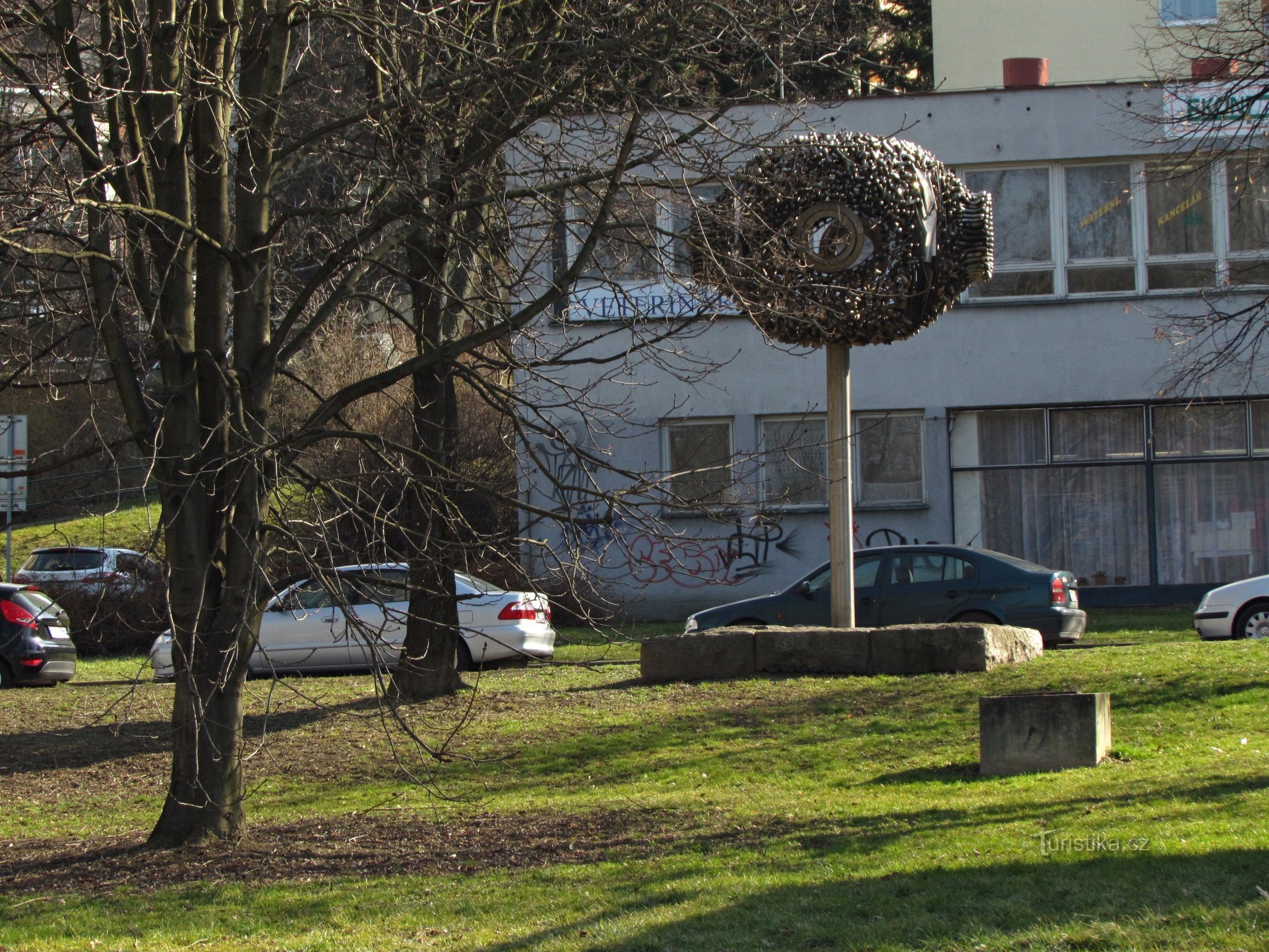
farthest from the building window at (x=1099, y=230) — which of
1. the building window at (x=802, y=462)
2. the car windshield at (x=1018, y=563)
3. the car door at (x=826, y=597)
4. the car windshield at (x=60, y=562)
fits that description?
the car windshield at (x=60, y=562)

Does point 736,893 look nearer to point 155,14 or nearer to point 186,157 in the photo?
point 186,157

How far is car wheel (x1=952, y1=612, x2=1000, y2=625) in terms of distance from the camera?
15.2 meters

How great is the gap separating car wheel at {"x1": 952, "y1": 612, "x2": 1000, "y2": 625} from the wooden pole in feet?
7.27

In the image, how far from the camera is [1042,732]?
28.6ft

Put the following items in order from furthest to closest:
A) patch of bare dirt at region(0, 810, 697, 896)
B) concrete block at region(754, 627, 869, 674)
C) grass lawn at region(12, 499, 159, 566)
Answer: grass lawn at region(12, 499, 159, 566), concrete block at region(754, 627, 869, 674), patch of bare dirt at region(0, 810, 697, 896)

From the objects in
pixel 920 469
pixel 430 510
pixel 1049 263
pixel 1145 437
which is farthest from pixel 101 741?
pixel 1145 437

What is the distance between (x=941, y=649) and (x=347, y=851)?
6.76 meters

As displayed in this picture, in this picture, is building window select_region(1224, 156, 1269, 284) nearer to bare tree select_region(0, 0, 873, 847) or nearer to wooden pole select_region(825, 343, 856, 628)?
wooden pole select_region(825, 343, 856, 628)

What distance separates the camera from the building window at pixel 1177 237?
22.9 metres

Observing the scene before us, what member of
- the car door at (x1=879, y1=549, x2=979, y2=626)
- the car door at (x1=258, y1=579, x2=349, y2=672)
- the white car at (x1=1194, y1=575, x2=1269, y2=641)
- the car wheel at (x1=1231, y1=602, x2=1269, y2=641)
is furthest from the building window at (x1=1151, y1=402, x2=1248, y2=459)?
the car door at (x1=258, y1=579, x2=349, y2=672)

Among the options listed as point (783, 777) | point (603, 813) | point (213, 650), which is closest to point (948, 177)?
point (783, 777)

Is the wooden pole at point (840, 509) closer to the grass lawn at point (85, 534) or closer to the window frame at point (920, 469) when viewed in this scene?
the window frame at point (920, 469)

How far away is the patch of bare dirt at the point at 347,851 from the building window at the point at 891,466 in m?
15.6

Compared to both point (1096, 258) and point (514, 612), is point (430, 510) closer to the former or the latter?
point (514, 612)
